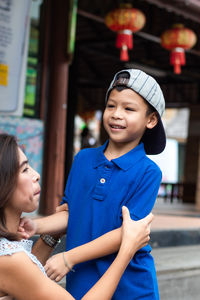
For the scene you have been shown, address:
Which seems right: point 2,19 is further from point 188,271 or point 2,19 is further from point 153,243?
point 188,271

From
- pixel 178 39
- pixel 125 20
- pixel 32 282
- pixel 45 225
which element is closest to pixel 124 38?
pixel 125 20

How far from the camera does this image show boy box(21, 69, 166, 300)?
1512 millimetres

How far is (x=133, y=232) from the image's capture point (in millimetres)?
1487

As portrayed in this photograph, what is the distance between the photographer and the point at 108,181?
5.20ft

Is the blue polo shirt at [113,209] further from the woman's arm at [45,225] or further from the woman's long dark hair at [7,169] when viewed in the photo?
the woman's long dark hair at [7,169]

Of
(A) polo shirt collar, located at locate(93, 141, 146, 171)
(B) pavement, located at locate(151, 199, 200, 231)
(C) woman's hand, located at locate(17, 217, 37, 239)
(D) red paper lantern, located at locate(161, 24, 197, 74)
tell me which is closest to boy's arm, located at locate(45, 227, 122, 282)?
(C) woman's hand, located at locate(17, 217, 37, 239)

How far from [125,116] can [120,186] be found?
25 centimetres

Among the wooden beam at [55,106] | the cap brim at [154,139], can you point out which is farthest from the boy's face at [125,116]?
the wooden beam at [55,106]

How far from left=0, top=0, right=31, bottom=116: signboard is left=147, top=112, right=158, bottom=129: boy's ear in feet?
11.3

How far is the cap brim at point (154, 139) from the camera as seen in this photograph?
5.79ft

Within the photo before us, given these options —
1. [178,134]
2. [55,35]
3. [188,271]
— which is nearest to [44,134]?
[55,35]

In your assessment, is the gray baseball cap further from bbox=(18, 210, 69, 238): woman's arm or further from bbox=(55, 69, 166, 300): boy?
bbox=(18, 210, 69, 238): woman's arm

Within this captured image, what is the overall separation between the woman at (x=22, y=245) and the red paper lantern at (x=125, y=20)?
4713 millimetres

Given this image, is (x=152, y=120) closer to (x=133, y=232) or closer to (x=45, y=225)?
(x=133, y=232)
